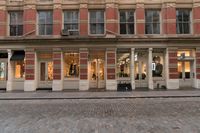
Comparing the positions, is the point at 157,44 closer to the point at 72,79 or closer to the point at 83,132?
the point at 72,79

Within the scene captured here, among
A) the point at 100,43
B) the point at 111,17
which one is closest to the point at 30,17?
the point at 100,43

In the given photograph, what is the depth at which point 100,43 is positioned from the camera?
895 inches

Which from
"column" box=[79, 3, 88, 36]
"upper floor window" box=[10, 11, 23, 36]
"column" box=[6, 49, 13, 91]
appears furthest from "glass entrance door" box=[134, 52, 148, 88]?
"column" box=[6, 49, 13, 91]

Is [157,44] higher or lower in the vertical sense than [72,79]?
higher

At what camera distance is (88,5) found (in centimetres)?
2323

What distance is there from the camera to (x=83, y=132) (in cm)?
776

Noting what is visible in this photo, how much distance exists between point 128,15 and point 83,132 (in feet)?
57.5

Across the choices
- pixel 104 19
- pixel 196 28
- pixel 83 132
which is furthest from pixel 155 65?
pixel 83 132

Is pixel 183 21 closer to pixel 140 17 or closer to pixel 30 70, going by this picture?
pixel 140 17

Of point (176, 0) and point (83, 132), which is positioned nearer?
point (83, 132)

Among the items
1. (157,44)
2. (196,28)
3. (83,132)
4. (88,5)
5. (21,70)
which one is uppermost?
(88,5)

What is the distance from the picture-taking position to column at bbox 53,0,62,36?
23094 mm

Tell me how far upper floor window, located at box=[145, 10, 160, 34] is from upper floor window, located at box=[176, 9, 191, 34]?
6.01 ft

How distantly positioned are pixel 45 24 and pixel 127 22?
25.1ft
